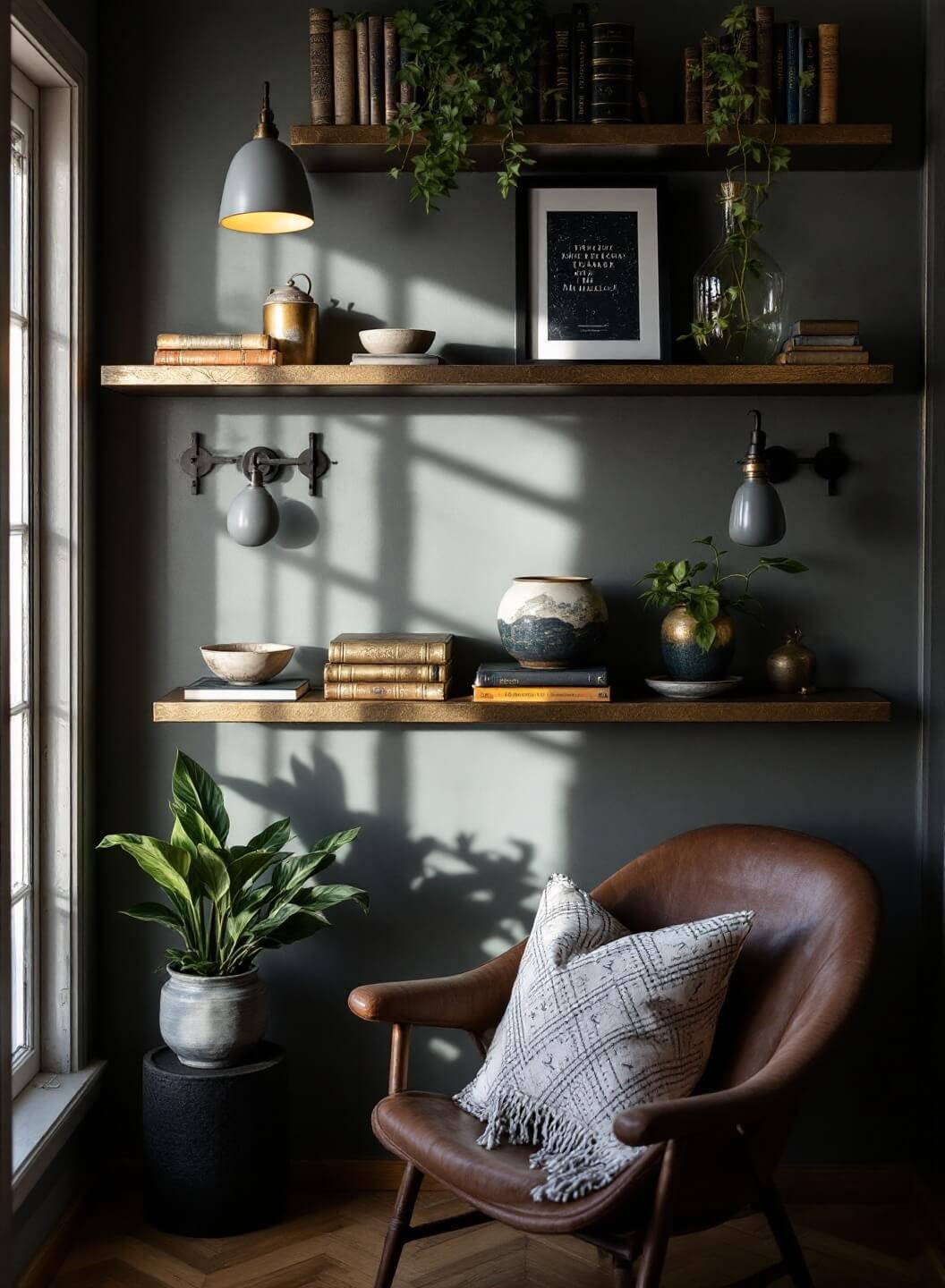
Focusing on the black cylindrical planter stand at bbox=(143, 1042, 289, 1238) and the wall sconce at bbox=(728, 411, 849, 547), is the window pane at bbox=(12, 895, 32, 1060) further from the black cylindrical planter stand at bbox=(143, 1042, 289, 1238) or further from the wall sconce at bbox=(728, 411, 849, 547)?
the wall sconce at bbox=(728, 411, 849, 547)

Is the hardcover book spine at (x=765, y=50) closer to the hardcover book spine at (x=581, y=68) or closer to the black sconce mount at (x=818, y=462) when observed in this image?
the hardcover book spine at (x=581, y=68)

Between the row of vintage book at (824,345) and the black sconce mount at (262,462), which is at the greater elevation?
the row of vintage book at (824,345)

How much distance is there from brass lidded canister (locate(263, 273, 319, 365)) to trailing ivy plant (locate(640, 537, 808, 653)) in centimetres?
85

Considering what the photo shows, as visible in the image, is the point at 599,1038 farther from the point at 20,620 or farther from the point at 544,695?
the point at 20,620

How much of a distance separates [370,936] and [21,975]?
72cm

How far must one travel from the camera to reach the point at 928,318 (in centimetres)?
272

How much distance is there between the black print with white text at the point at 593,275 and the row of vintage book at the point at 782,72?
0.26m

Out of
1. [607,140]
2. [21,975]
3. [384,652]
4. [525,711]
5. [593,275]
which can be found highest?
[607,140]

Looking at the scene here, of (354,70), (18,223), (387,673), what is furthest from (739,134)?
(18,223)

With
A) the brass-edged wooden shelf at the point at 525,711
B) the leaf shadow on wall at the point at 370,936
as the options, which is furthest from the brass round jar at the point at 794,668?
the leaf shadow on wall at the point at 370,936

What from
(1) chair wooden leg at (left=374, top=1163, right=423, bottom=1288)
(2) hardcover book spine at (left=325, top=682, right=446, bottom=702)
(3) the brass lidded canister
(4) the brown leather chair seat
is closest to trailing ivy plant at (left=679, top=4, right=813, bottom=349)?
(3) the brass lidded canister

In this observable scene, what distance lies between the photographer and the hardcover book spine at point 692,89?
8.62 feet

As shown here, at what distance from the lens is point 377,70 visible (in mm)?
2619

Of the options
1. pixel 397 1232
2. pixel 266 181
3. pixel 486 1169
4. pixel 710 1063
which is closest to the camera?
pixel 486 1169
